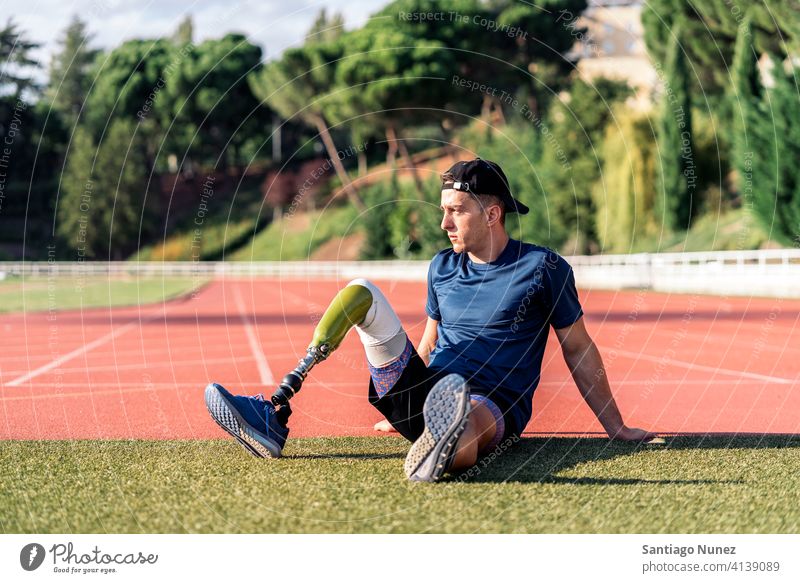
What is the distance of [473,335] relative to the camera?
15.9ft

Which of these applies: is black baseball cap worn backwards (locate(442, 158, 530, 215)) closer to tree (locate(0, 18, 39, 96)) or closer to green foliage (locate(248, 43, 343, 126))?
tree (locate(0, 18, 39, 96))

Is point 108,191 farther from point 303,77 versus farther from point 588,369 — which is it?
point 588,369

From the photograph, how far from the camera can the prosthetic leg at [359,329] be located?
461 centimetres

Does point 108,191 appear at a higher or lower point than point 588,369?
lower

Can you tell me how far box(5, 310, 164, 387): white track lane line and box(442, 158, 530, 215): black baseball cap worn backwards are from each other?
6.00 m

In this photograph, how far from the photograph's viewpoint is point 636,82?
235 ft

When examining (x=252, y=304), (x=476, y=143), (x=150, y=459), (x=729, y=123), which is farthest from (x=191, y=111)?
(x=150, y=459)

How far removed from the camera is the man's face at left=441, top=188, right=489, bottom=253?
15.3 ft

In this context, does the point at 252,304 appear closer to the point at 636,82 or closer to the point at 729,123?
the point at 729,123

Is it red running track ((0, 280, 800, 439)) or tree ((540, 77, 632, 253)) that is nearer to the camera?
red running track ((0, 280, 800, 439))

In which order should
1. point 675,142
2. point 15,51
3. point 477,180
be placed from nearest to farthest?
1. point 477,180
2. point 15,51
3. point 675,142

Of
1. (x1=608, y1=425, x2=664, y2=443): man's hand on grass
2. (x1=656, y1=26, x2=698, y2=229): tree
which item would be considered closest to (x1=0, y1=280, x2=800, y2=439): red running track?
(x1=608, y1=425, x2=664, y2=443): man's hand on grass

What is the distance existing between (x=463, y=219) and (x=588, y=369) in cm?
99
